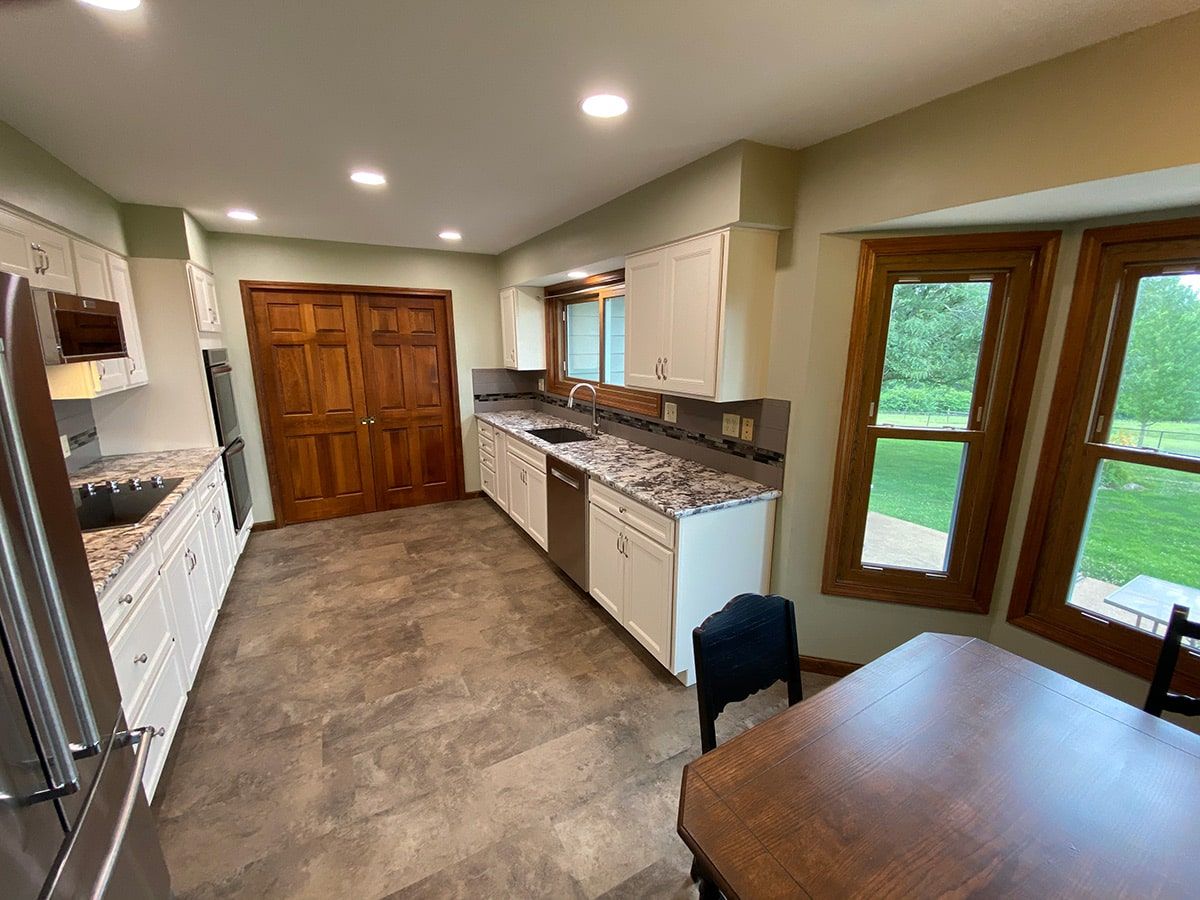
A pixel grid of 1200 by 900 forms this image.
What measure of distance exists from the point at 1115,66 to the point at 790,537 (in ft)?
6.00

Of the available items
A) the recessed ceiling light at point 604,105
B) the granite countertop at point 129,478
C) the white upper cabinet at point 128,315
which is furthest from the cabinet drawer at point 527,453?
the white upper cabinet at point 128,315

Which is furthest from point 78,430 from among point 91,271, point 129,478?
point 91,271

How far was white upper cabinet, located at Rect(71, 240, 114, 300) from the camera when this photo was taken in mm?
2227

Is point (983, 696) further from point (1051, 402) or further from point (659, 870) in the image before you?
point (1051, 402)

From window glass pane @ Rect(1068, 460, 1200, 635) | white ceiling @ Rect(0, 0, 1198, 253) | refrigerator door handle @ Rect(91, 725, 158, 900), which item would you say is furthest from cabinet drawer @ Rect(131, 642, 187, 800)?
window glass pane @ Rect(1068, 460, 1200, 635)

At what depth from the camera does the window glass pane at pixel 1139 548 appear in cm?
165

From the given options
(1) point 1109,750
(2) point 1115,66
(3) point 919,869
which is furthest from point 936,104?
(3) point 919,869

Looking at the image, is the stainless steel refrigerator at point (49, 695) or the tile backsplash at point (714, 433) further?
the tile backsplash at point (714, 433)

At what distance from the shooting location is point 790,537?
2.30 m

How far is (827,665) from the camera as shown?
2375mm

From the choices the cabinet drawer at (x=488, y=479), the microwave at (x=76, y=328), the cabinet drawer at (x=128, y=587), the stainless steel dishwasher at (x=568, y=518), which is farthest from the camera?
the cabinet drawer at (x=488, y=479)

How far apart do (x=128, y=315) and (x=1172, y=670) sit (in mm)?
4583

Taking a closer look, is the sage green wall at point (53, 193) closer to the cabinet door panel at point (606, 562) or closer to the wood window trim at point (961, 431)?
the cabinet door panel at point (606, 562)

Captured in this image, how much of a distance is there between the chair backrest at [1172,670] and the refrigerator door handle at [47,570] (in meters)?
2.49
